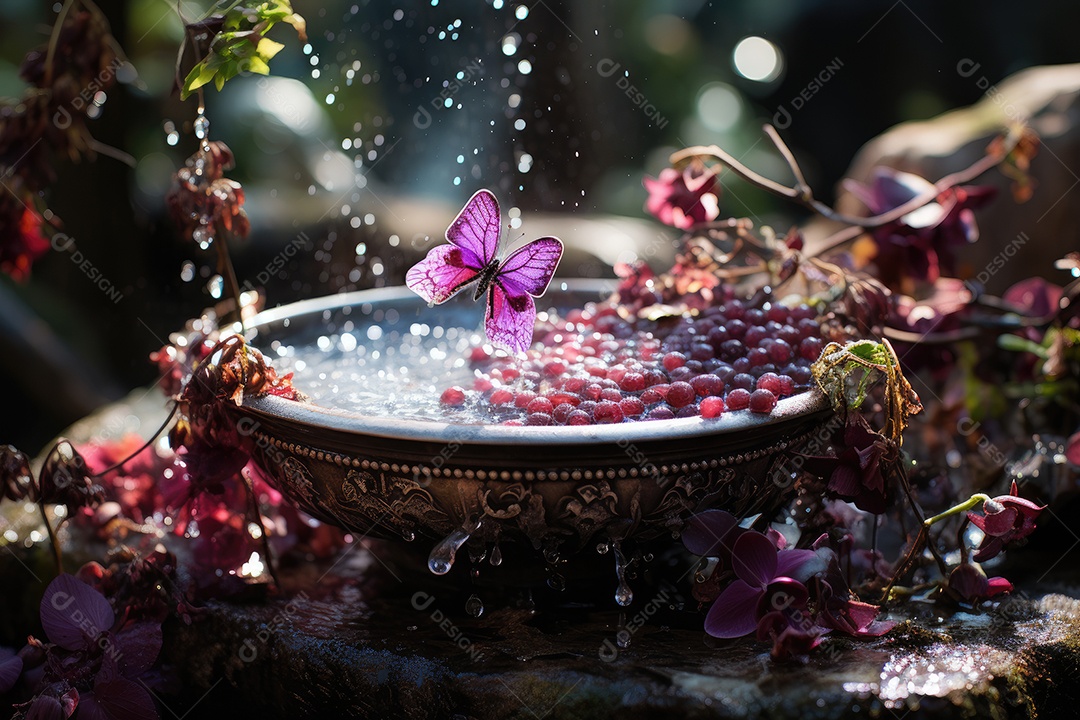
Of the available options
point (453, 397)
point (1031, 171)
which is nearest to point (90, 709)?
point (453, 397)

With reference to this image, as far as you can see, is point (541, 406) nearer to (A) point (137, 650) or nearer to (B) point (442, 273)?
(B) point (442, 273)

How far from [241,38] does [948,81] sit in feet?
19.3

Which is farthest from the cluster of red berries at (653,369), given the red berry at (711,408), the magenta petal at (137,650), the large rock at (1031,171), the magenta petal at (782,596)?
the large rock at (1031,171)

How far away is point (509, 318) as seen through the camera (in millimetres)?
1338

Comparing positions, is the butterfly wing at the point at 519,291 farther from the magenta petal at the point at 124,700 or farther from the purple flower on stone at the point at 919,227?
the purple flower on stone at the point at 919,227

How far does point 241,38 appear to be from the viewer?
1.31 meters

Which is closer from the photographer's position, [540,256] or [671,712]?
[671,712]

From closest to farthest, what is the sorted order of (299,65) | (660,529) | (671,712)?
1. (671,712)
2. (660,529)
3. (299,65)

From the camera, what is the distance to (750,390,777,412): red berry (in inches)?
48.8

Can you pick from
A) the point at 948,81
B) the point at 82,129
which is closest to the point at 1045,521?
the point at 82,129

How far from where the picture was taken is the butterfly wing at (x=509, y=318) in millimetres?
1334

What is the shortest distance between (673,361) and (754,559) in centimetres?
33

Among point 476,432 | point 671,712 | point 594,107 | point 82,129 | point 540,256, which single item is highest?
point 594,107

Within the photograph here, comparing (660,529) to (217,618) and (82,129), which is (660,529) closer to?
(217,618)
